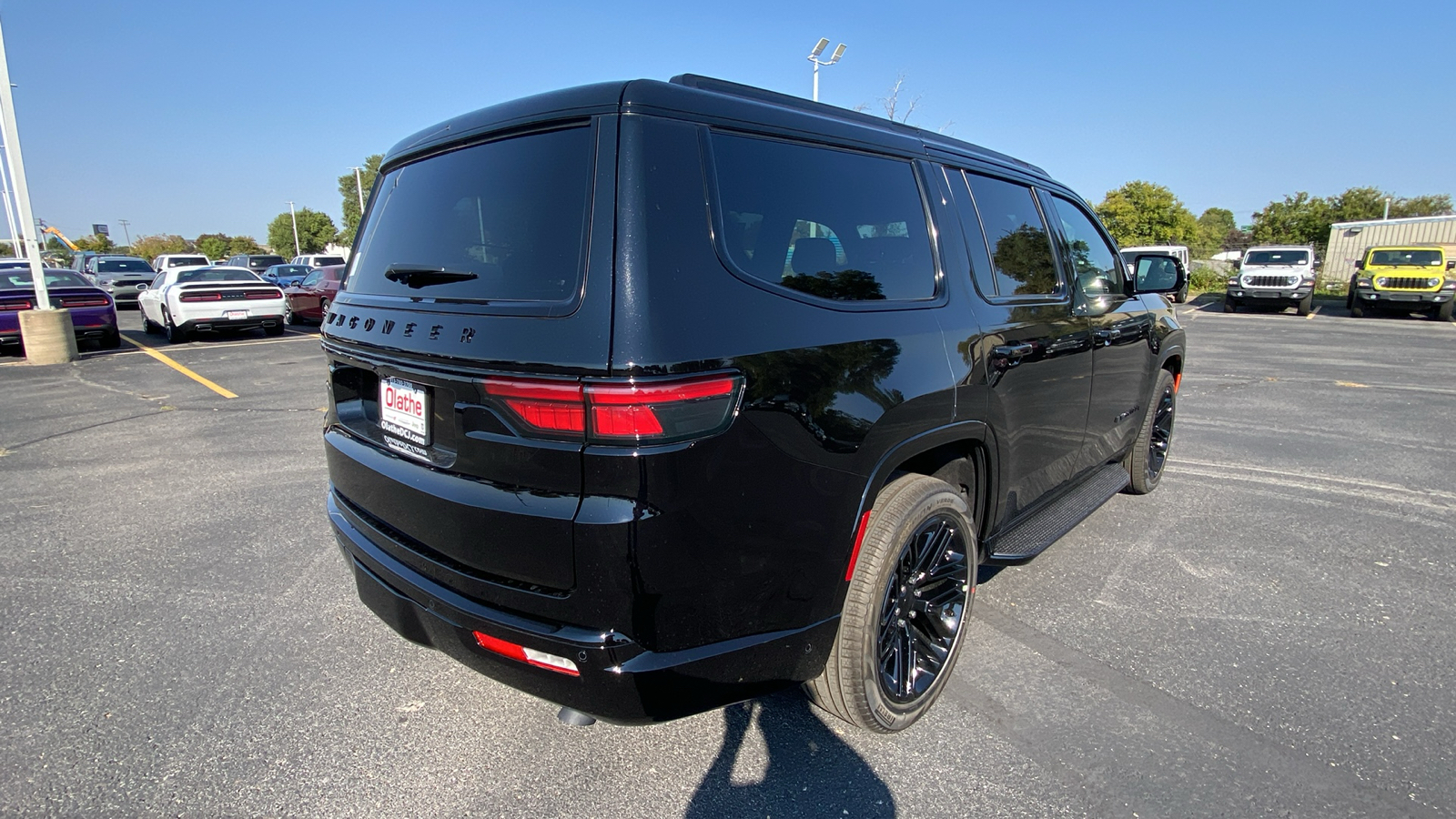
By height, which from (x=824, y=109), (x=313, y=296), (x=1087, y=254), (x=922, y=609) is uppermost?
(x=824, y=109)

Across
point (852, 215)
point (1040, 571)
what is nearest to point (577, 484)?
point (852, 215)

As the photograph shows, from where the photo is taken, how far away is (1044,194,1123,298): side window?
3.56 metres

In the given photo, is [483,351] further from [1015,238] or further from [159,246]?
[159,246]

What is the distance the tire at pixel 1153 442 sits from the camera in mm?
4535

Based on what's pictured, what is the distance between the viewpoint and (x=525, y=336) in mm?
Answer: 1756

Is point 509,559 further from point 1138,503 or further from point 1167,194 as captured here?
point 1167,194

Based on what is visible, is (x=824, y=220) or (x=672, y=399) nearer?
(x=672, y=399)

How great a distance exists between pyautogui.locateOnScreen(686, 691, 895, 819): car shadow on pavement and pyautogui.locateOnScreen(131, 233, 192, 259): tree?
91074 mm

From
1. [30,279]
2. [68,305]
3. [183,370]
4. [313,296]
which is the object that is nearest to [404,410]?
[183,370]

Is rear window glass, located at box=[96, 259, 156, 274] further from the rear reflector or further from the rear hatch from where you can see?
the rear reflector

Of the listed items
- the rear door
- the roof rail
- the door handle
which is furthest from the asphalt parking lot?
the roof rail

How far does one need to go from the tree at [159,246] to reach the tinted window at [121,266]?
200ft

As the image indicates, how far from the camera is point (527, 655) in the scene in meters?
1.81

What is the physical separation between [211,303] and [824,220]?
14.9 m
